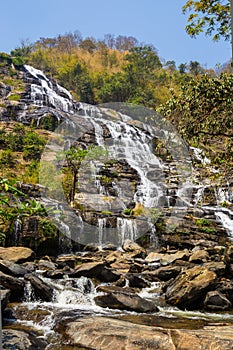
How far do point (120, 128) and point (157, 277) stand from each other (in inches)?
510

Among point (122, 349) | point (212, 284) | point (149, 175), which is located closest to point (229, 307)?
point (212, 284)

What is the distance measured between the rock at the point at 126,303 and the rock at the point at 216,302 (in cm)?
85

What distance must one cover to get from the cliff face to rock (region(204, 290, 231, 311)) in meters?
2.68

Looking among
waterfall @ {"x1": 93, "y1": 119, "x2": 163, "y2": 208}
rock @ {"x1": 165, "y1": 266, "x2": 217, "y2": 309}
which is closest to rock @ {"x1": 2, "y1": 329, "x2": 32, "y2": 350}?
A: rock @ {"x1": 165, "y1": 266, "x2": 217, "y2": 309}

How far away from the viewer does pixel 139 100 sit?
2373cm

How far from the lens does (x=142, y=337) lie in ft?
11.3

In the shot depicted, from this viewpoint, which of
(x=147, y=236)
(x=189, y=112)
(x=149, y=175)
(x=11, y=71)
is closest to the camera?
(x=189, y=112)

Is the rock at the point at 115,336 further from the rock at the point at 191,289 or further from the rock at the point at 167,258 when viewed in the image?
the rock at the point at 167,258

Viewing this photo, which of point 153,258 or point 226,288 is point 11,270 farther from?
point 153,258

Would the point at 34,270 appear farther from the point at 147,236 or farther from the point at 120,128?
the point at 120,128

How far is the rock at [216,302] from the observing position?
5.58 m

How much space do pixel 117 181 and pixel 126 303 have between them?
10751mm

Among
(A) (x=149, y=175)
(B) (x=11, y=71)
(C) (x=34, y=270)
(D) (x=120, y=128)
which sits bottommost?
(C) (x=34, y=270)

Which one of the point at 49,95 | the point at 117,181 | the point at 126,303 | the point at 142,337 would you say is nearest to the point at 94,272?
the point at 126,303
